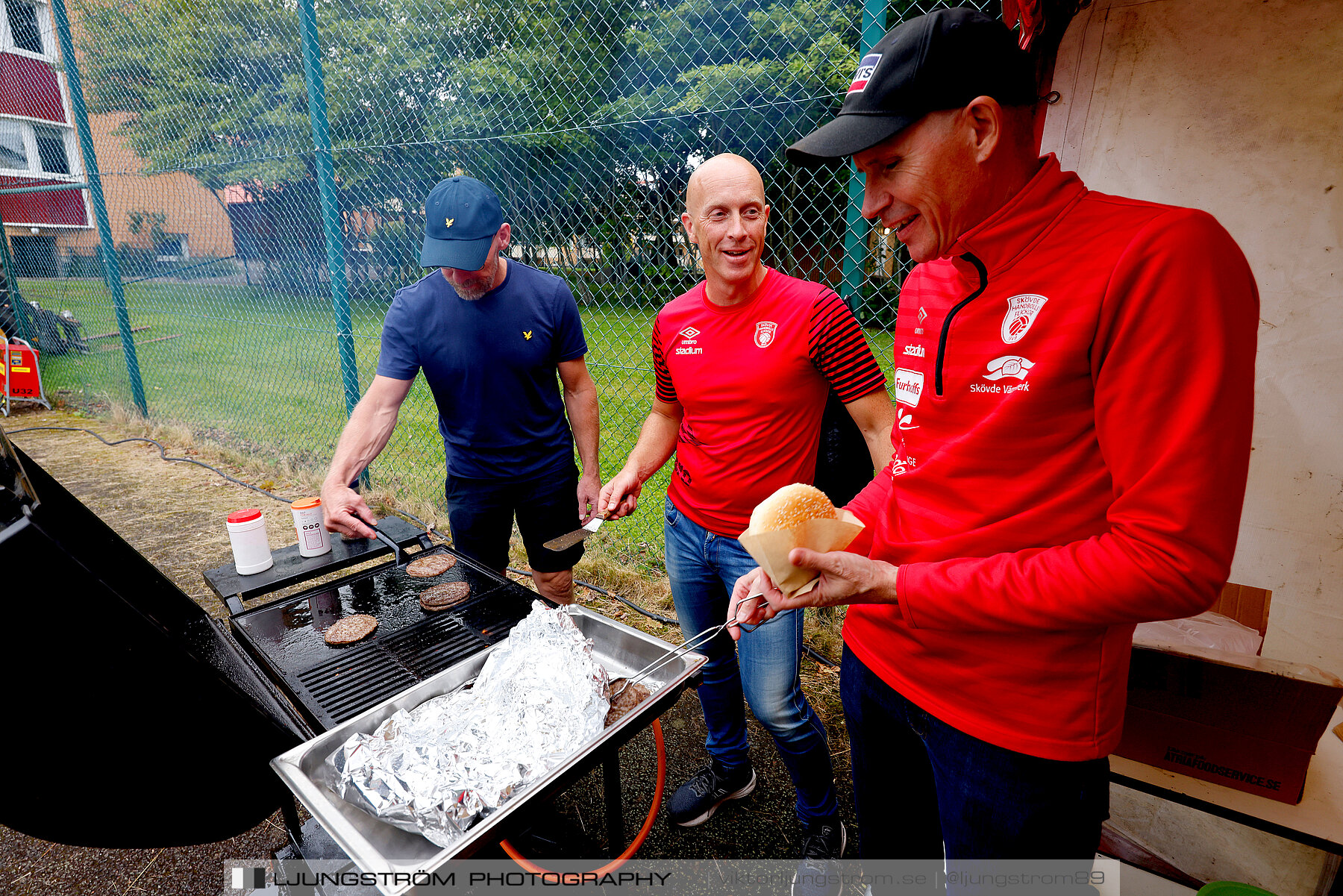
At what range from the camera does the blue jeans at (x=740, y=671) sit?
6.52 ft

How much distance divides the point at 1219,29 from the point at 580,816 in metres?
3.22

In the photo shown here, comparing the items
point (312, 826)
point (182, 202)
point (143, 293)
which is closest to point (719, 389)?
point (312, 826)

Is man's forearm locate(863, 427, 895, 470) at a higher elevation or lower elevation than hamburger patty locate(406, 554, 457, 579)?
higher

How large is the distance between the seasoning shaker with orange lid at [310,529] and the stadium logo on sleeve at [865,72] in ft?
6.55

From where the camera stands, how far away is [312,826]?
160 centimetres

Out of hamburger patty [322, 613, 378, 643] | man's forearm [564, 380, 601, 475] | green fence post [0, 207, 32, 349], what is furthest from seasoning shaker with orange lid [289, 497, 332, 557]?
green fence post [0, 207, 32, 349]

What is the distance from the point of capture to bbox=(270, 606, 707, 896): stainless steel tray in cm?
106

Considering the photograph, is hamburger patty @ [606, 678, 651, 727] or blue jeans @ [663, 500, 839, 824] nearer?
hamburger patty @ [606, 678, 651, 727]

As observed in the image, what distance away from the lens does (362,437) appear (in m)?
2.57

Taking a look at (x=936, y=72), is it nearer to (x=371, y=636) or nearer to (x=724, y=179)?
(x=724, y=179)

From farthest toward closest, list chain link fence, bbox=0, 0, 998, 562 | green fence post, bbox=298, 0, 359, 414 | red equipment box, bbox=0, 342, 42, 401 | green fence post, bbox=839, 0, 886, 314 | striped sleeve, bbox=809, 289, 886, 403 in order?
red equipment box, bbox=0, 342, 42, 401, green fence post, bbox=298, 0, 359, 414, chain link fence, bbox=0, 0, 998, 562, green fence post, bbox=839, 0, 886, 314, striped sleeve, bbox=809, 289, 886, 403

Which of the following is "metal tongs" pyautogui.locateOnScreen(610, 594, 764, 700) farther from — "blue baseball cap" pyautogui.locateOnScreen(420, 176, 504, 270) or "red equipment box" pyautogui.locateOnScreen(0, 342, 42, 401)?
"red equipment box" pyautogui.locateOnScreen(0, 342, 42, 401)

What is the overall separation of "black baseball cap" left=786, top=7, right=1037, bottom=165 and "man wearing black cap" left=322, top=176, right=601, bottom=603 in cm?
185

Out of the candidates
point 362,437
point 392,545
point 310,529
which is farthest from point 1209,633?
Answer: point 362,437
